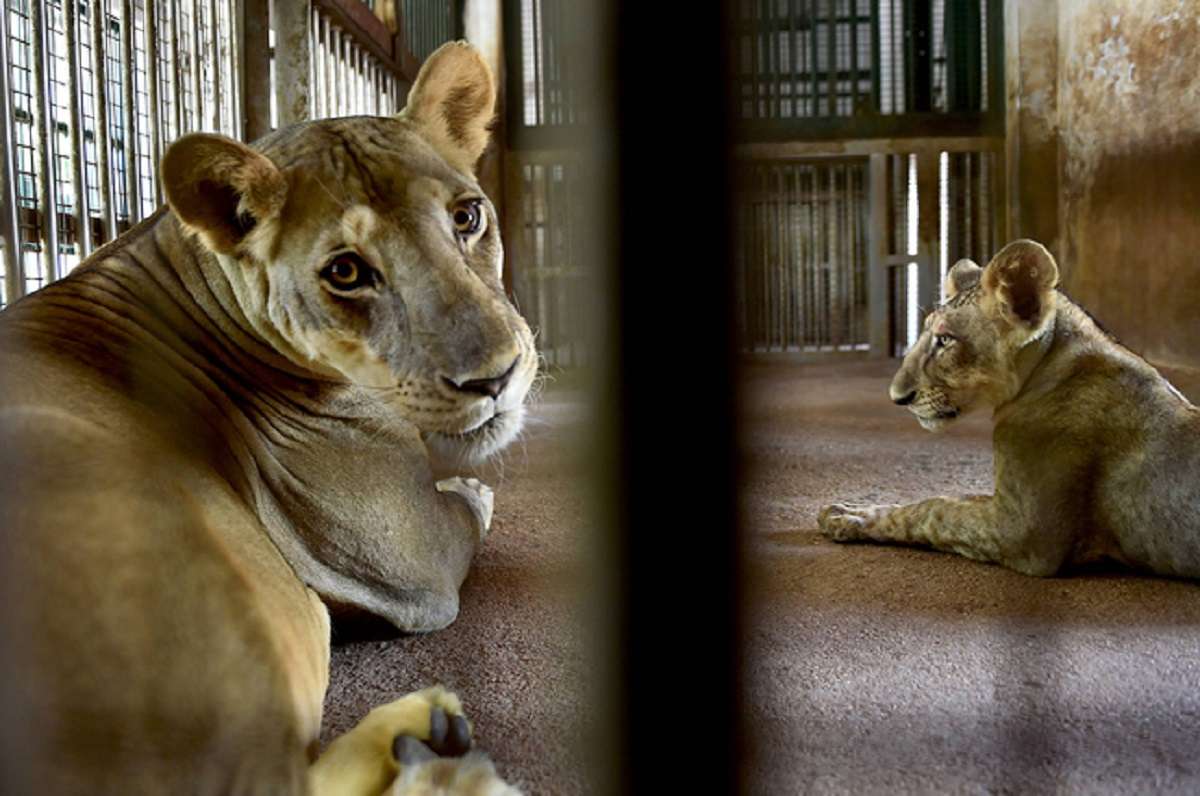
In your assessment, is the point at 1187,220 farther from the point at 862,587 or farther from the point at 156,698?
the point at 156,698

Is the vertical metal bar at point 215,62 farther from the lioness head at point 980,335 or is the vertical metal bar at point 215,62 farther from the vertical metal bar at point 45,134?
the lioness head at point 980,335

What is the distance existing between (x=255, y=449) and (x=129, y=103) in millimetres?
1991

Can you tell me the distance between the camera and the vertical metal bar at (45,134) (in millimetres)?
3080

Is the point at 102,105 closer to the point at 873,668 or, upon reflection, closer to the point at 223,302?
the point at 223,302

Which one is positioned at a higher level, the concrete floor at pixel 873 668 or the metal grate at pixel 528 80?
the metal grate at pixel 528 80

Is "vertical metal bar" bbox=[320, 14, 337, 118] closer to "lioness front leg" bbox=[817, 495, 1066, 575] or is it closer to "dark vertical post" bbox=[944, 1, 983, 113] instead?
"lioness front leg" bbox=[817, 495, 1066, 575]

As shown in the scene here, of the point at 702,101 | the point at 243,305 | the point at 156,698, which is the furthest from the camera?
the point at 243,305

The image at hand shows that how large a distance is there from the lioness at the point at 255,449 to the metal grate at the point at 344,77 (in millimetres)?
2597

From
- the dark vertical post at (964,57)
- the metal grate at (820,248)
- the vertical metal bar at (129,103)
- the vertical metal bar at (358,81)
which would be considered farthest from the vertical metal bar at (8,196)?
the dark vertical post at (964,57)

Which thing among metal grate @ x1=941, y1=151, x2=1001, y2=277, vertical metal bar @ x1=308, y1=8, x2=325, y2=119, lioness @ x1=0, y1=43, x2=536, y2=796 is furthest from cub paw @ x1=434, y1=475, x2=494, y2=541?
metal grate @ x1=941, y1=151, x2=1001, y2=277

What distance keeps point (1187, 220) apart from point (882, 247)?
2.64 meters

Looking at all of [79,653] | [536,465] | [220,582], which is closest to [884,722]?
[220,582]

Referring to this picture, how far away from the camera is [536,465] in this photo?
4469 mm

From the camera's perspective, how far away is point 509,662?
218 cm
